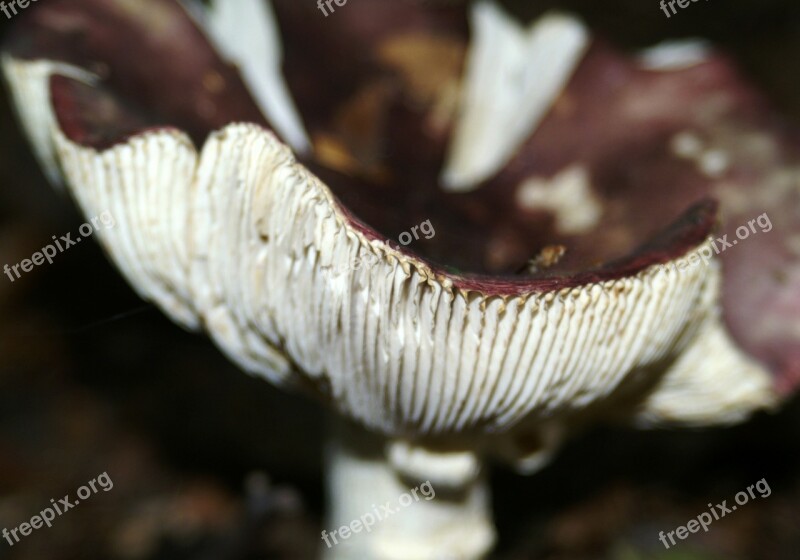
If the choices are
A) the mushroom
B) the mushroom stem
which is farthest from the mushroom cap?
the mushroom stem

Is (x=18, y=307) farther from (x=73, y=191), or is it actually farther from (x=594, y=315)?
(x=594, y=315)

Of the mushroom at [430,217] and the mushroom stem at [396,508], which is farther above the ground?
the mushroom at [430,217]

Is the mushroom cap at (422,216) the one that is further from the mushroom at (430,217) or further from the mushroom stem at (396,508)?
the mushroom stem at (396,508)

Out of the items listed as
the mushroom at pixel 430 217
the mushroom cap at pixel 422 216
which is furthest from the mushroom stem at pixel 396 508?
the mushroom cap at pixel 422 216

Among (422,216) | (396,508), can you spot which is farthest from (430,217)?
(396,508)

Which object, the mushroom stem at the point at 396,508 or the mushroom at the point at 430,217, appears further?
the mushroom stem at the point at 396,508

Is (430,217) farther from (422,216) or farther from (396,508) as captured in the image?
(396,508)

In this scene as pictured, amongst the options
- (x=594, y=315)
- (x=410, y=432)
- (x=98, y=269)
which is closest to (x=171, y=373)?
(x=98, y=269)
